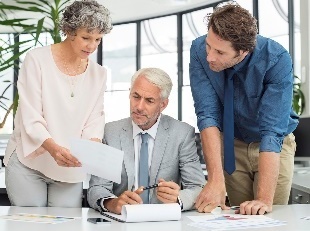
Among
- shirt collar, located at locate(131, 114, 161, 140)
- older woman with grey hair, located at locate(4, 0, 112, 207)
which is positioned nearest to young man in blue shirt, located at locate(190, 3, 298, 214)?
shirt collar, located at locate(131, 114, 161, 140)

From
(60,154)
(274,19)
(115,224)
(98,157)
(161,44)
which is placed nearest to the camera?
(115,224)

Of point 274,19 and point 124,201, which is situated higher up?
point 274,19

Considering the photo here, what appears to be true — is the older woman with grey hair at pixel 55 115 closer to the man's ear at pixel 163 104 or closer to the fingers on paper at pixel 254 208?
the man's ear at pixel 163 104

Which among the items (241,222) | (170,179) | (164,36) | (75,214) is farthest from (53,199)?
(164,36)

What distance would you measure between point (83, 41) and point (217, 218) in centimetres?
99

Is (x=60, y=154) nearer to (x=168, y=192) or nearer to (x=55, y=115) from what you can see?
(x=55, y=115)

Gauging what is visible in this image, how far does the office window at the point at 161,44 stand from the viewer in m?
9.99

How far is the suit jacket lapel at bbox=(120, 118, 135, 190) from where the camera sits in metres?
2.47

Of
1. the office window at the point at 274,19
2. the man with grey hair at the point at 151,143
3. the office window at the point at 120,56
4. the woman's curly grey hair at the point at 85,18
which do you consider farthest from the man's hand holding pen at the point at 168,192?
the office window at the point at 120,56

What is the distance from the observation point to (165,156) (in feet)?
8.26

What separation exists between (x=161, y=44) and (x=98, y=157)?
8226 millimetres

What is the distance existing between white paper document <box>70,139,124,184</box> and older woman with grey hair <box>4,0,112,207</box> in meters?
0.25

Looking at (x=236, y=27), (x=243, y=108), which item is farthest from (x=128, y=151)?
(x=236, y=27)

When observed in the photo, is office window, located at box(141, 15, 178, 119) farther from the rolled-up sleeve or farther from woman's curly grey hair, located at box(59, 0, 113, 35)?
the rolled-up sleeve
